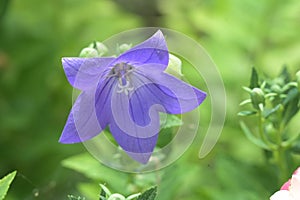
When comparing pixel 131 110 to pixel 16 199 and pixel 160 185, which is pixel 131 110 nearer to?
pixel 160 185

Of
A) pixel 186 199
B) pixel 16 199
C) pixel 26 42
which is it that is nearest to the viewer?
pixel 186 199

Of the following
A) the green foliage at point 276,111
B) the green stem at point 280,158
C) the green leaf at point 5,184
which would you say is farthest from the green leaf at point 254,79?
the green leaf at point 5,184

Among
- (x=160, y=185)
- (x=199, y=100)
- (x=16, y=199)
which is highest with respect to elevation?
(x=199, y=100)

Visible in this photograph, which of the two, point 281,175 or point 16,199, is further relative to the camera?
point 16,199

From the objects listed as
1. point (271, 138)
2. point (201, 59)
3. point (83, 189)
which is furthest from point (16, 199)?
point (271, 138)

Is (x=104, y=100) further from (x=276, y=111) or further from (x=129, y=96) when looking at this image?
(x=276, y=111)

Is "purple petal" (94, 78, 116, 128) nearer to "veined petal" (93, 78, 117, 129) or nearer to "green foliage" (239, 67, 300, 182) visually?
"veined petal" (93, 78, 117, 129)

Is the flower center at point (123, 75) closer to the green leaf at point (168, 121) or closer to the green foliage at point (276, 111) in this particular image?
the green leaf at point (168, 121)

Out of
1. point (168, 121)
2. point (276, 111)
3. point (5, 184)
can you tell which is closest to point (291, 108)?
point (276, 111)
